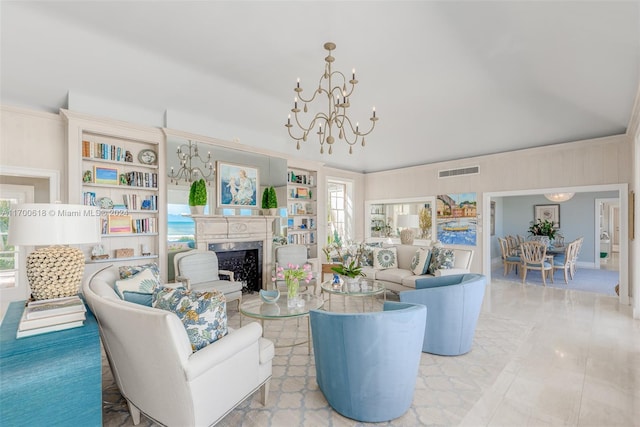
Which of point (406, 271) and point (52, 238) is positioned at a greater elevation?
point (52, 238)

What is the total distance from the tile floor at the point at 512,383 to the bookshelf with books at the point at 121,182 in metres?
2.29

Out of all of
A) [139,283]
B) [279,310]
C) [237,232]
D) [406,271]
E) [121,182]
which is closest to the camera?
[139,283]

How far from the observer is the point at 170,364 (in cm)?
162

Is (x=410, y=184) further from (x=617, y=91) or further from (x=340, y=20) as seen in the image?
(x=340, y=20)

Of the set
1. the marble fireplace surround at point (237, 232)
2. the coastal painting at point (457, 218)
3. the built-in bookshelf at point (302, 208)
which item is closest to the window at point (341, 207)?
the built-in bookshelf at point (302, 208)

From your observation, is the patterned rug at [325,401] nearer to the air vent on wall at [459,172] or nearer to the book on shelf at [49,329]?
the book on shelf at [49,329]

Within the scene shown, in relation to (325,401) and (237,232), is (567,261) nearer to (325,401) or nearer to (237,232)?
(325,401)

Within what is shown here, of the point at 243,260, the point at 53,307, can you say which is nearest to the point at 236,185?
the point at 243,260

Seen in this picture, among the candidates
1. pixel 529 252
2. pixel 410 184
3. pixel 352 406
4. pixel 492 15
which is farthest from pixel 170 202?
pixel 529 252

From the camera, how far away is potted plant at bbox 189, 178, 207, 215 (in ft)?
15.6

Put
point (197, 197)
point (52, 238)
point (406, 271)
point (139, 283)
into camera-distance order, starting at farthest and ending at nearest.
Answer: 1. point (406, 271)
2. point (197, 197)
3. point (139, 283)
4. point (52, 238)

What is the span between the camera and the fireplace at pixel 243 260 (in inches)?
206

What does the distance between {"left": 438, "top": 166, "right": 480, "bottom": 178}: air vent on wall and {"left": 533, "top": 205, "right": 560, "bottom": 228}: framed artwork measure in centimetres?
405

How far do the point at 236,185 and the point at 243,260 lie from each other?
1361mm
